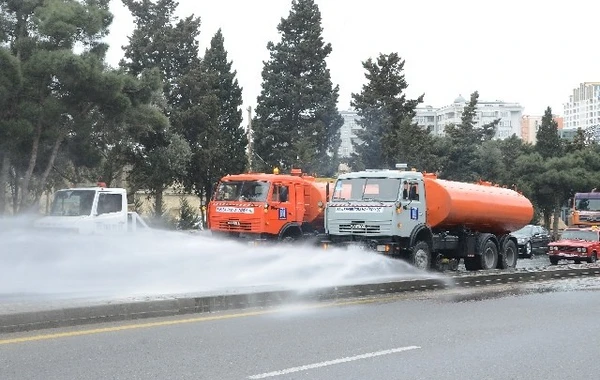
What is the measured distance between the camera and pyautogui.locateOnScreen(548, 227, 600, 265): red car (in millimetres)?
30078

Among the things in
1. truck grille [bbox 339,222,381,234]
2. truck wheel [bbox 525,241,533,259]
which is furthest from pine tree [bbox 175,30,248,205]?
truck grille [bbox 339,222,381,234]

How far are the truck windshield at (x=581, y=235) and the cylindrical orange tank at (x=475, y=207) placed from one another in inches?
314

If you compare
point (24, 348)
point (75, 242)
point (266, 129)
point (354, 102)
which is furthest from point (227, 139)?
point (24, 348)

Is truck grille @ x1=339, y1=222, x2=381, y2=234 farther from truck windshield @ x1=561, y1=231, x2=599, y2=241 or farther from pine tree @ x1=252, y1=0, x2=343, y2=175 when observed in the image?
pine tree @ x1=252, y1=0, x2=343, y2=175

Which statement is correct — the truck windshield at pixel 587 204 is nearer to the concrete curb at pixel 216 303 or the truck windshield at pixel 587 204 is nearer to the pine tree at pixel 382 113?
the pine tree at pixel 382 113

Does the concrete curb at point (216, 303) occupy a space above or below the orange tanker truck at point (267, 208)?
below

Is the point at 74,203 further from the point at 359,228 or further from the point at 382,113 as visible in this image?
the point at 382,113

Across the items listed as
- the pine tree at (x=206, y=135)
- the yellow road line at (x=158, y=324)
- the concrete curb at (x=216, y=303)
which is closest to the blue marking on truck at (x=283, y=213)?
the concrete curb at (x=216, y=303)

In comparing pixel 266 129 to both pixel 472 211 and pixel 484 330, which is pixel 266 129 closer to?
pixel 472 211

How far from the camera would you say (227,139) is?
44.2 m

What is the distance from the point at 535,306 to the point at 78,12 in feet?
70.2

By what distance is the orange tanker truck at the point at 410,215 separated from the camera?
19.0m

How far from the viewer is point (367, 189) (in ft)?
64.0

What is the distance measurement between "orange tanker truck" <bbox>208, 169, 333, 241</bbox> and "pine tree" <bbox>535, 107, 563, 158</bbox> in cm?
4709
